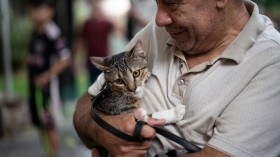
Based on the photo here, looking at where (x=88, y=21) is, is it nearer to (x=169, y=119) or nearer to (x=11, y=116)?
(x=11, y=116)

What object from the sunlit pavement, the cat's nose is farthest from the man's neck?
the sunlit pavement

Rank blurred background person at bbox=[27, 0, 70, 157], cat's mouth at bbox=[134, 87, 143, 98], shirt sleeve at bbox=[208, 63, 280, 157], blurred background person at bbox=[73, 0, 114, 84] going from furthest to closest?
1. blurred background person at bbox=[73, 0, 114, 84]
2. blurred background person at bbox=[27, 0, 70, 157]
3. cat's mouth at bbox=[134, 87, 143, 98]
4. shirt sleeve at bbox=[208, 63, 280, 157]

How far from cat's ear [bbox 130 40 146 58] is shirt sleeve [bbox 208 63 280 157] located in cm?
61

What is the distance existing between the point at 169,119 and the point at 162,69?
294 mm

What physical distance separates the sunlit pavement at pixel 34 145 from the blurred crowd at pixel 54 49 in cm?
11

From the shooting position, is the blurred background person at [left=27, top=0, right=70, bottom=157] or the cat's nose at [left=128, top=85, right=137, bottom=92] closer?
the cat's nose at [left=128, top=85, right=137, bottom=92]

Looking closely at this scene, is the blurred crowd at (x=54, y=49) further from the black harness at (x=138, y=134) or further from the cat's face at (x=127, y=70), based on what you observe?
the black harness at (x=138, y=134)

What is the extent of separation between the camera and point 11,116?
7371 millimetres

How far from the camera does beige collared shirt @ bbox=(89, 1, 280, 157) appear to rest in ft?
6.70

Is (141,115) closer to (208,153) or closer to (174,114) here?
(174,114)

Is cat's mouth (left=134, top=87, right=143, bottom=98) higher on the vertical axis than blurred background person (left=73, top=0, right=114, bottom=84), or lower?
higher

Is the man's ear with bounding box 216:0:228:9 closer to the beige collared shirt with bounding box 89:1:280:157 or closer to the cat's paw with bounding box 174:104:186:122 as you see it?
the beige collared shirt with bounding box 89:1:280:157

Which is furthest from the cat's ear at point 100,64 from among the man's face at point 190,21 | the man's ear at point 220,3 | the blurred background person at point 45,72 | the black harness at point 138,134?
the blurred background person at point 45,72

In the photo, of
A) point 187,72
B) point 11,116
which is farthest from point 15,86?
point 187,72
